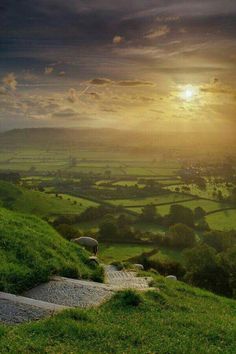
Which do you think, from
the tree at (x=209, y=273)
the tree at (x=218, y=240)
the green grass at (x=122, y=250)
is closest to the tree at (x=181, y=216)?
the tree at (x=218, y=240)

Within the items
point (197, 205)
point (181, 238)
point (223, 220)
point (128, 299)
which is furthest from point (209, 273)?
point (197, 205)

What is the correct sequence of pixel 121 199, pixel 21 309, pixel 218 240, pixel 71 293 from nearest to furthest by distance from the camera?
pixel 21 309, pixel 71 293, pixel 218 240, pixel 121 199

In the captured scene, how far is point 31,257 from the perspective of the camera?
23969mm

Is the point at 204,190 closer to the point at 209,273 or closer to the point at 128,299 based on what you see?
the point at 209,273

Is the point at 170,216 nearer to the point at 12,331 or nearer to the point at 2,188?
the point at 2,188

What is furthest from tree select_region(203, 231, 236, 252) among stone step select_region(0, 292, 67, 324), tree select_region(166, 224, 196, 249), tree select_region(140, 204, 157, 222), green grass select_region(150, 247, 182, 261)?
stone step select_region(0, 292, 67, 324)

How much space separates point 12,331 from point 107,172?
182379 mm

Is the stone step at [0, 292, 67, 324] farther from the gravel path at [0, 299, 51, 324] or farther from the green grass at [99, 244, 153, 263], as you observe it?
the green grass at [99, 244, 153, 263]

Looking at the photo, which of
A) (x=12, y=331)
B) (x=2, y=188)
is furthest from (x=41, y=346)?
(x=2, y=188)

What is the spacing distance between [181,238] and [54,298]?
5506 centimetres

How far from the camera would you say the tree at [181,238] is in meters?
72.8

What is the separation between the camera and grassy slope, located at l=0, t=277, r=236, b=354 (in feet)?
42.1

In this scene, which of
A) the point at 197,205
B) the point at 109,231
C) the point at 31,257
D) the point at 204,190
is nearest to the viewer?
the point at 31,257

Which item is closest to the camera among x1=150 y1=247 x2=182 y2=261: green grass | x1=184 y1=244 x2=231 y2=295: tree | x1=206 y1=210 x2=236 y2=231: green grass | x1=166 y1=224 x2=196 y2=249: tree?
x1=184 y1=244 x2=231 y2=295: tree
